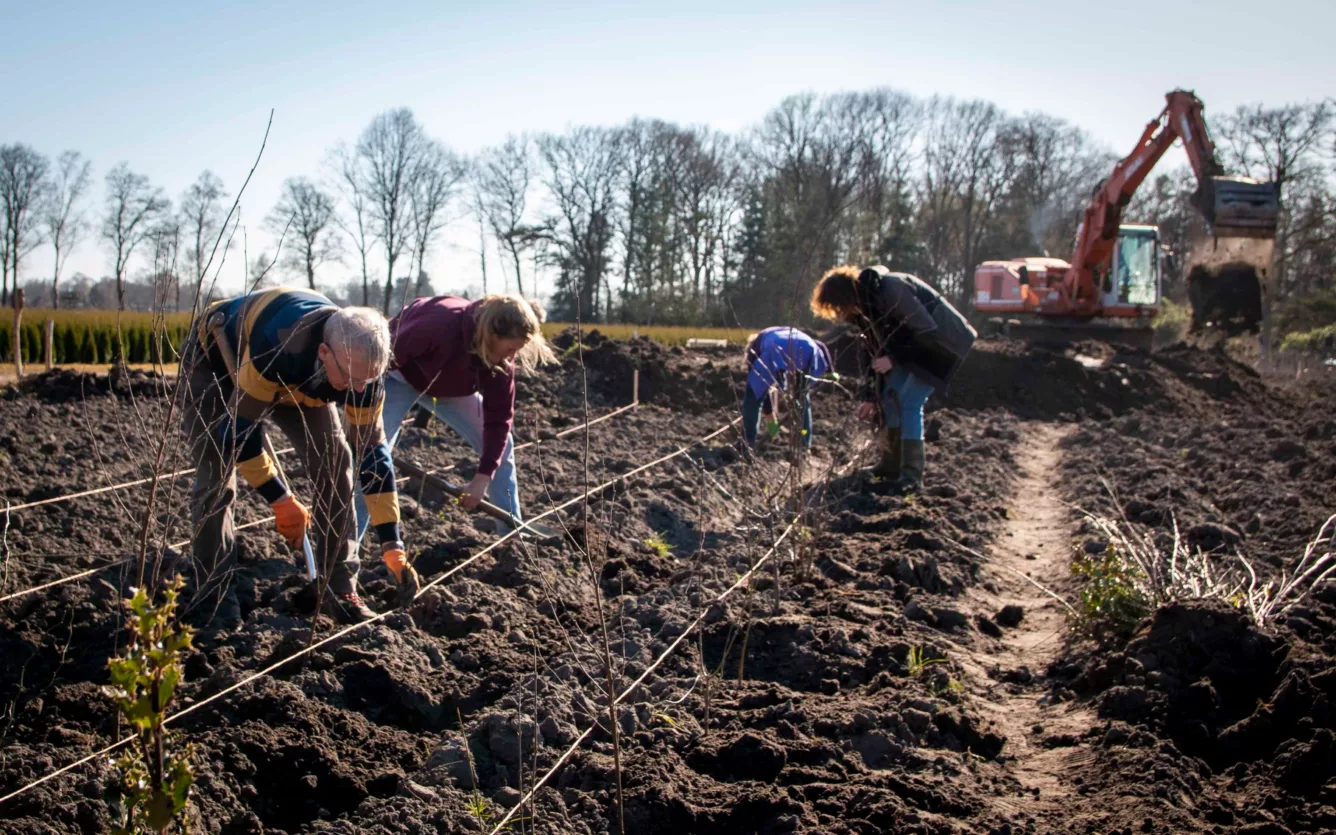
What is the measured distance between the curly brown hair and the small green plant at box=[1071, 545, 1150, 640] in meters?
2.28

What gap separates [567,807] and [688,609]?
1550 mm

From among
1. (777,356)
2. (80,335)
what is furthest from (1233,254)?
(80,335)

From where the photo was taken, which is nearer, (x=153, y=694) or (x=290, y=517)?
(x=153, y=694)

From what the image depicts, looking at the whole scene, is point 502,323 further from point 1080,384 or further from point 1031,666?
point 1080,384

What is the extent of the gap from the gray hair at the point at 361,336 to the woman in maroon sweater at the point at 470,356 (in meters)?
0.91

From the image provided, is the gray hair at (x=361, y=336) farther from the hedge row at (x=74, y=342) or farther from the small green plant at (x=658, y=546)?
the hedge row at (x=74, y=342)

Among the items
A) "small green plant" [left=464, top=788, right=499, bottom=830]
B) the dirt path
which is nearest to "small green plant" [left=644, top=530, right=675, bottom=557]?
the dirt path

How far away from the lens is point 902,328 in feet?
20.7

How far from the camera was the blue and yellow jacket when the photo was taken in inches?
138

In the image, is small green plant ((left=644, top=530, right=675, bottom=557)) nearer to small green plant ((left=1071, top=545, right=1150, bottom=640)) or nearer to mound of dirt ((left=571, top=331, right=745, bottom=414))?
small green plant ((left=1071, top=545, right=1150, bottom=640))

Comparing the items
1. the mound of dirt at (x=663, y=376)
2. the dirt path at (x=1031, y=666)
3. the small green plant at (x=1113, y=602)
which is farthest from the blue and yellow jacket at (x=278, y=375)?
the mound of dirt at (x=663, y=376)

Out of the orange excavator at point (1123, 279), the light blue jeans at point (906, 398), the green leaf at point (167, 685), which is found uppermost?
the orange excavator at point (1123, 279)

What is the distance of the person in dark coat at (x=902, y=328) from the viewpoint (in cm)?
609

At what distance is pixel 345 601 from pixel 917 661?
209cm
